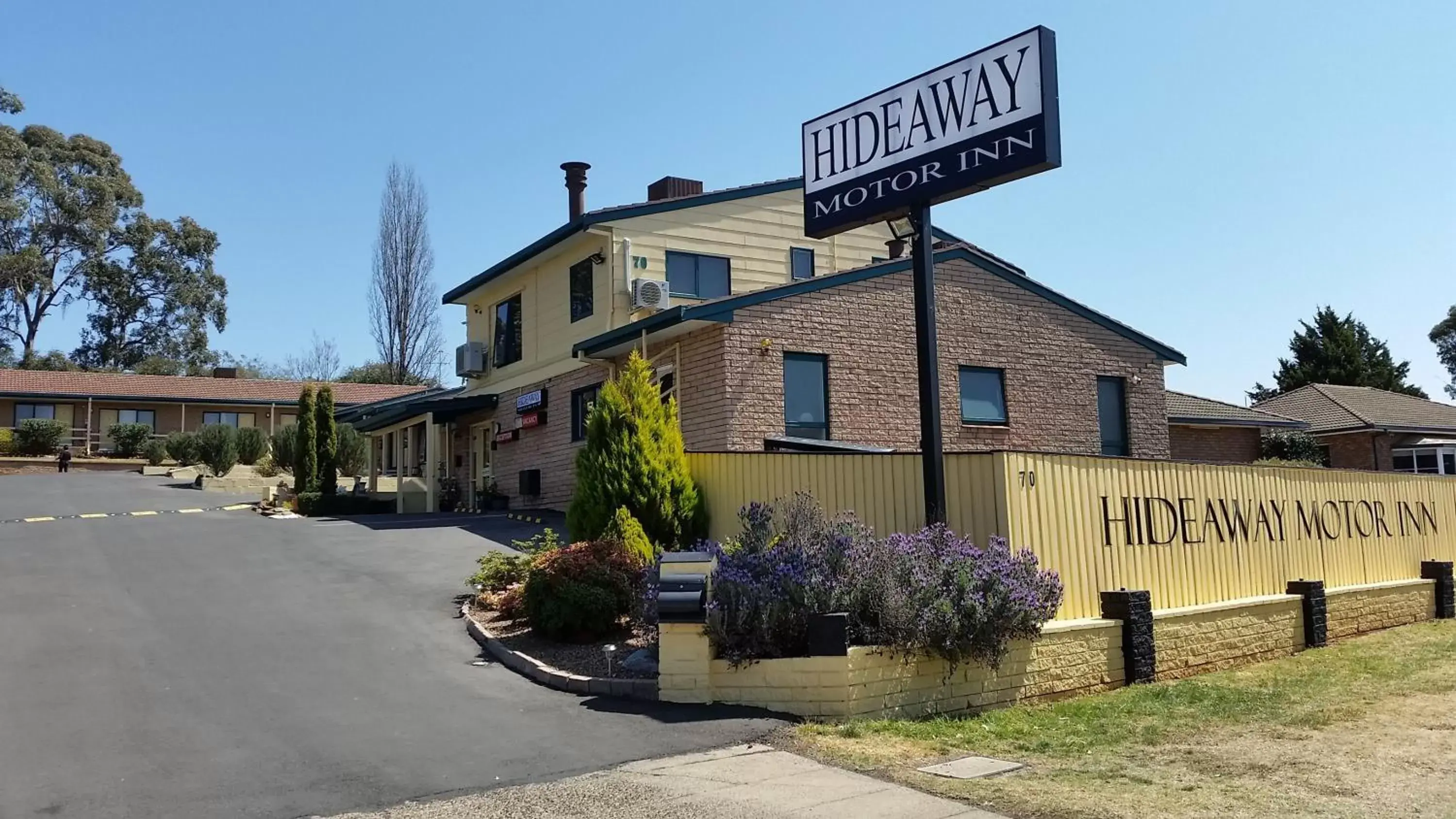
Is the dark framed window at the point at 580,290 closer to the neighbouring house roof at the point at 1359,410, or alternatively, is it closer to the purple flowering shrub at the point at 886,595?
the purple flowering shrub at the point at 886,595

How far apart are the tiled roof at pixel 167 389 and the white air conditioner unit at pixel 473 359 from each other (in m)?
20.5

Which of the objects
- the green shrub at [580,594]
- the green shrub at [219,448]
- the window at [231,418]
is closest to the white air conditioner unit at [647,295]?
the green shrub at [580,594]

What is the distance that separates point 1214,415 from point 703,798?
23195 mm

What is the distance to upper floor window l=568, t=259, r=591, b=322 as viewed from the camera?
873 inches

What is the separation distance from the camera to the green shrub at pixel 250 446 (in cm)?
3812

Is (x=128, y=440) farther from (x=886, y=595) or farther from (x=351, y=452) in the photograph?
(x=886, y=595)

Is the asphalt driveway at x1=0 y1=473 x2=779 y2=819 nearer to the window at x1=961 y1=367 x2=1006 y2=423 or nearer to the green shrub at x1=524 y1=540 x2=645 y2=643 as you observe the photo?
the green shrub at x1=524 y1=540 x2=645 y2=643

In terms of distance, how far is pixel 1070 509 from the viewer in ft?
36.8

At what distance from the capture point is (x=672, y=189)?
23.7 meters

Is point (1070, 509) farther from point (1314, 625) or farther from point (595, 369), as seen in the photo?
point (595, 369)

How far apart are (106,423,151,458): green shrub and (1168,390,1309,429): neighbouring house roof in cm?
3934

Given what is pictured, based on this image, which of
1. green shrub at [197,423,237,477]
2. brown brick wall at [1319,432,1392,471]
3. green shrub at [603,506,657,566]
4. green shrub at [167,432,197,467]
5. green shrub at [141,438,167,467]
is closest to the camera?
green shrub at [603,506,657,566]

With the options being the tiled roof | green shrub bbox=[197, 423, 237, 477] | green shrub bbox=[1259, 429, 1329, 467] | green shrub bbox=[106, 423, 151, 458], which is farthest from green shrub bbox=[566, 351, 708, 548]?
green shrub bbox=[106, 423, 151, 458]

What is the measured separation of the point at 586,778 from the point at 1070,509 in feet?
20.5
